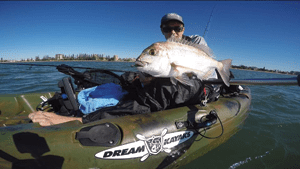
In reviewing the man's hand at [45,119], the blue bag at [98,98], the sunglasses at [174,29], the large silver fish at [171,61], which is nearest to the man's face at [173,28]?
the sunglasses at [174,29]

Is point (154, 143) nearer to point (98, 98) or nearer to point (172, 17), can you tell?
point (98, 98)

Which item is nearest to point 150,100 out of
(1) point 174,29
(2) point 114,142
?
(2) point 114,142

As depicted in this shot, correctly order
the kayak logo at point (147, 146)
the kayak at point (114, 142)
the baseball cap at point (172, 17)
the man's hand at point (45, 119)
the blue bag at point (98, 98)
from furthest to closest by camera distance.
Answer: the baseball cap at point (172, 17) < the blue bag at point (98, 98) < the man's hand at point (45, 119) < the kayak logo at point (147, 146) < the kayak at point (114, 142)

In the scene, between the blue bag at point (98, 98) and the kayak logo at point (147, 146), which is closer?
the kayak logo at point (147, 146)

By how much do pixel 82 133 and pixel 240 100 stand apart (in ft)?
14.3

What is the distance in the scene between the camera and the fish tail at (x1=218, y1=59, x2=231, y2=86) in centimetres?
227

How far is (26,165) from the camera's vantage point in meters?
1.55

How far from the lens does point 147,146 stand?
2.12m

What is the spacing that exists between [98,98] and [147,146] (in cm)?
170

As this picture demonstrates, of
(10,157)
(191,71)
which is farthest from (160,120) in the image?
(10,157)

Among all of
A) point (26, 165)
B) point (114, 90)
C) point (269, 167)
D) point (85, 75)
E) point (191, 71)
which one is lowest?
point (269, 167)

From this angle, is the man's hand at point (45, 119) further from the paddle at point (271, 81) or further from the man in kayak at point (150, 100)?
the paddle at point (271, 81)

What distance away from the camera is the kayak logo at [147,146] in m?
1.87

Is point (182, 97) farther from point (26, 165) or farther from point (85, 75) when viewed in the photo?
point (85, 75)
